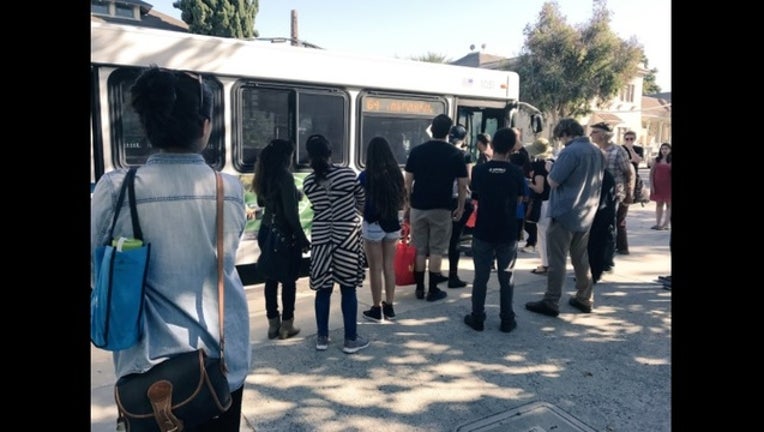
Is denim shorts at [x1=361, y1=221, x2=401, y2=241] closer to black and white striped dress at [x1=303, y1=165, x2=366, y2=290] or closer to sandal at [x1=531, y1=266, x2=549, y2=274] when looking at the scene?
black and white striped dress at [x1=303, y1=165, x2=366, y2=290]

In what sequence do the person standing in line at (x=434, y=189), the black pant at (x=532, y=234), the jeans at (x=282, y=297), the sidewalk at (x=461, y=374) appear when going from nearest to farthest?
1. the sidewalk at (x=461, y=374)
2. the jeans at (x=282, y=297)
3. the person standing in line at (x=434, y=189)
4. the black pant at (x=532, y=234)

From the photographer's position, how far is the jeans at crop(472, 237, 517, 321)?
199 inches

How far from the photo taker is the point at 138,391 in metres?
1.71

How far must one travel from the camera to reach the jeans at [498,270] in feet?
16.6

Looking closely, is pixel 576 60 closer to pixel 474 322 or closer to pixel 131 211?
pixel 474 322

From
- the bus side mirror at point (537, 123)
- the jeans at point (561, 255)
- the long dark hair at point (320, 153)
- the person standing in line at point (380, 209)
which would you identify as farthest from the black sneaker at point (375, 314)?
the bus side mirror at point (537, 123)

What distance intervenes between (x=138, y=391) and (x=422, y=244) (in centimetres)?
431

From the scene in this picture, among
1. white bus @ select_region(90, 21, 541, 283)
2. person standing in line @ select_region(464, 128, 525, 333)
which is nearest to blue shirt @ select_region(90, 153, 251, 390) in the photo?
person standing in line @ select_region(464, 128, 525, 333)

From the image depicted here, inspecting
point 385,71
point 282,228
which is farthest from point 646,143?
point 282,228

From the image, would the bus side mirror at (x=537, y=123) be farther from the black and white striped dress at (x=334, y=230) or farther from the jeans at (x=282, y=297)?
the jeans at (x=282, y=297)

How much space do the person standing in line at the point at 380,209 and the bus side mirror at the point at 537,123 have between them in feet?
19.3
